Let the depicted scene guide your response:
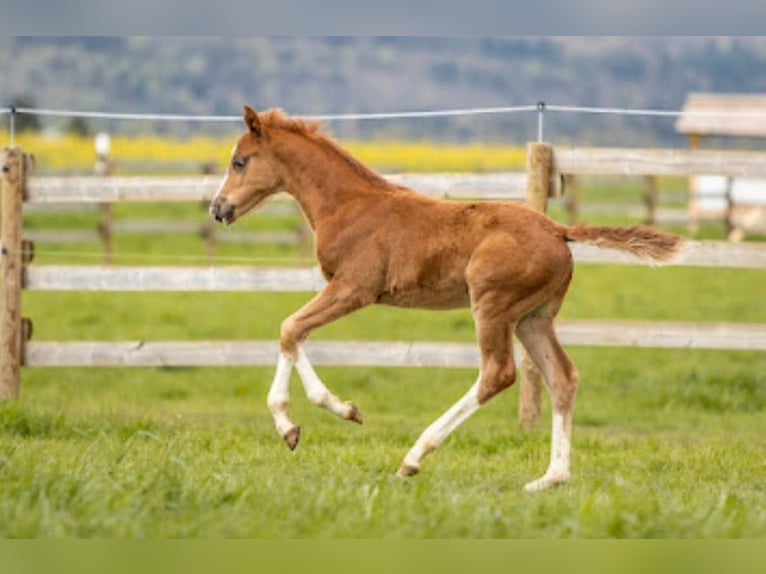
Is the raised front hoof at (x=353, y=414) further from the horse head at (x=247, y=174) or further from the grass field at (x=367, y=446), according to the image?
the horse head at (x=247, y=174)

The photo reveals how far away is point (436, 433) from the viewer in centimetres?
760

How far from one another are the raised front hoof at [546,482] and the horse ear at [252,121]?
237 cm

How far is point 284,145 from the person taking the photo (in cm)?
836

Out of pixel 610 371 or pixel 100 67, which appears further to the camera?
pixel 100 67

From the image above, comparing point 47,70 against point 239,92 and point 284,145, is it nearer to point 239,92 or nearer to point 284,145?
→ point 239,92

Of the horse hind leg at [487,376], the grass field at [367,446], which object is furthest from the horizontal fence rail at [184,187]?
the horse hind leg at [487,376]

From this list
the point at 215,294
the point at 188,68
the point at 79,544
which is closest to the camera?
the point at 79,544

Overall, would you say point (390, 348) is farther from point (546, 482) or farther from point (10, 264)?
point (546, 482)

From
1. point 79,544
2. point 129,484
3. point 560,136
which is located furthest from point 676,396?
point 560,136

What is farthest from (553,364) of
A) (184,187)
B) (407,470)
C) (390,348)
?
(184,187)

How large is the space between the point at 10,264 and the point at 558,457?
462 centimetres

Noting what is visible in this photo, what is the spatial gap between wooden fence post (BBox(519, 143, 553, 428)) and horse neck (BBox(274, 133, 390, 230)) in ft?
7.24

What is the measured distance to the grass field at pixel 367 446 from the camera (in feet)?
19.1

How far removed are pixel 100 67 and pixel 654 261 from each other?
346ft
